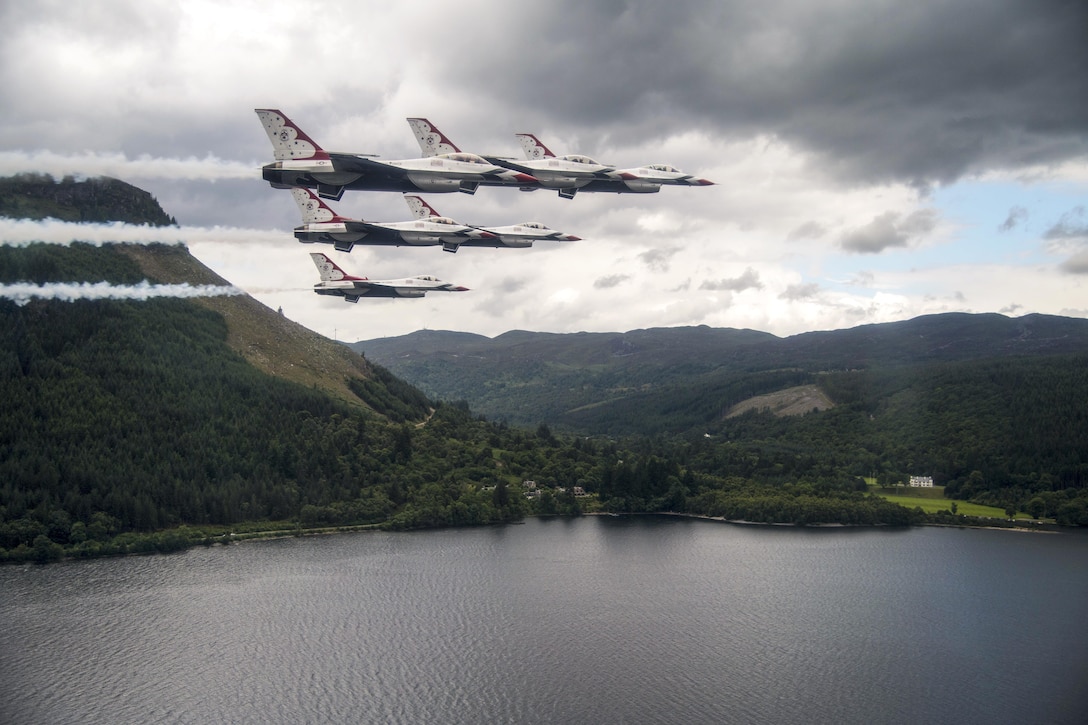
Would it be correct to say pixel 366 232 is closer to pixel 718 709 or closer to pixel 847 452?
pixel 718 709

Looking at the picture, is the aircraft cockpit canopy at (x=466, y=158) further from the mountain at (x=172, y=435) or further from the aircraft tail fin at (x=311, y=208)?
the mountain at (x=172, y=435)

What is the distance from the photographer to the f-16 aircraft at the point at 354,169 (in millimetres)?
49125

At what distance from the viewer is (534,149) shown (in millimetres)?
56312

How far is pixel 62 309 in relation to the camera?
346ft

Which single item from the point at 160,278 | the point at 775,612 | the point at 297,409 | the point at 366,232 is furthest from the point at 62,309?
the point at 775,612

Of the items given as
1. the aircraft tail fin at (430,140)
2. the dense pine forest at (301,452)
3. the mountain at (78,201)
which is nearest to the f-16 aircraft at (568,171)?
the aircraft tail fin at (430,140)

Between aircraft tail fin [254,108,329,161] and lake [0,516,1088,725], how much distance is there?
30405 millimetres

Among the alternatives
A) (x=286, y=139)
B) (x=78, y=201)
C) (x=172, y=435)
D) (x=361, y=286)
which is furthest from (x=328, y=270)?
(x=78, y=201)

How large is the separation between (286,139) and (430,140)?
362 inches

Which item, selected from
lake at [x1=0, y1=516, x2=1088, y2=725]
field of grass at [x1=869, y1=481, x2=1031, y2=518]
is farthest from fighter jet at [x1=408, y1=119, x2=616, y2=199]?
field of grass at [x1=869, y1=481, x2=1031, y2=518]

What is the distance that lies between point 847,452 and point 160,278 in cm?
10099

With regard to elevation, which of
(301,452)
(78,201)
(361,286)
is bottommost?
(301,452)

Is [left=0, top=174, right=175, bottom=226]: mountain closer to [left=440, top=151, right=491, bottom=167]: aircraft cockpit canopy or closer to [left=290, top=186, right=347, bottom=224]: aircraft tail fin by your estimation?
Result: [left=290, top=186, right=347, bottom=224]: aircraft tail fin

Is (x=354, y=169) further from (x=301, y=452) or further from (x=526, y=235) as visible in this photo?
(x=301, y=452)
